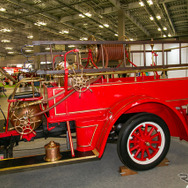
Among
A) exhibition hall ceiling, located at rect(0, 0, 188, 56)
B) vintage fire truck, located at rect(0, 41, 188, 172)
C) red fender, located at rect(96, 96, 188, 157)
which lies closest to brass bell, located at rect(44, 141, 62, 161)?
vintage fire truck, located at rect(0, 41, 188, 172)

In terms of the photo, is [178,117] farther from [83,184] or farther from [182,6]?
[182,6]

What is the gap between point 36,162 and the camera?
76.1 inches

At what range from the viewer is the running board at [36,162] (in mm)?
1821

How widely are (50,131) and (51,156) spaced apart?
0.37 metres

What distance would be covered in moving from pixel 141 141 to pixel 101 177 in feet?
2.11

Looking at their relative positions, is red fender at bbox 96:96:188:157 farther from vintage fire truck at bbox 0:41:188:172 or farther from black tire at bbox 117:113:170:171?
black tire at bbox 117:113:170:171

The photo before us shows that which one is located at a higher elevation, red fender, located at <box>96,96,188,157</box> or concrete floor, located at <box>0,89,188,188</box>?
red fender, located at <box>96,96,188,157</box>

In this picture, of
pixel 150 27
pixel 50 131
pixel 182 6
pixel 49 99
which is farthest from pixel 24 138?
pixel 150 27

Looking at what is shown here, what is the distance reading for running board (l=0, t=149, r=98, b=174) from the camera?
1.82 metres

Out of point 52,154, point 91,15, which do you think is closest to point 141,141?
point 52,154

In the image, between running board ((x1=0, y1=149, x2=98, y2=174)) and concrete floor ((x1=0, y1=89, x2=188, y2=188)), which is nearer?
running board ((x1=0, y1=149, x2=98, y2=174))

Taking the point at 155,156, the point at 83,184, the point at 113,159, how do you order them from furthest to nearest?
1. the point at 113,159
2. the point at 155,156
3. the point at 83,184

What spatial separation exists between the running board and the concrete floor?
1.04 feet

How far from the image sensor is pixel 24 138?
2.28m
